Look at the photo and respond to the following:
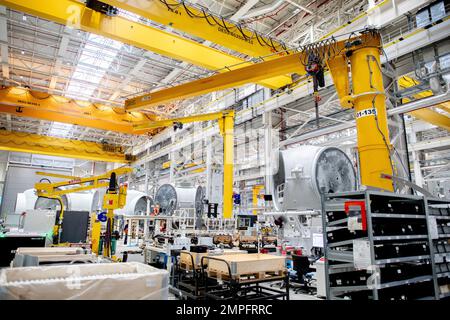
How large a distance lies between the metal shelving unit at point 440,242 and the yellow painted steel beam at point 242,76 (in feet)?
9.07

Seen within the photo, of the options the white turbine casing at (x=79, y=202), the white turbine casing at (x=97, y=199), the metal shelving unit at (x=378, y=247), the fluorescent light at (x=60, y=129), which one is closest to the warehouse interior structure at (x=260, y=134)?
the metal shelving unit at (x=378, y=247)

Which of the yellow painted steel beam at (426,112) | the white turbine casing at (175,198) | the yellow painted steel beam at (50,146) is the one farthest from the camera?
the yellow painted steel beam at (50,146)

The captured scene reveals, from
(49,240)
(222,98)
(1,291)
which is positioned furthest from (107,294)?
(222,98)

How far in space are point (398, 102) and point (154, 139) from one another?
1372 centimetres

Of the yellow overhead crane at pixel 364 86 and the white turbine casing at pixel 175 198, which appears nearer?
the yellow overhead crane at pixel 364 86

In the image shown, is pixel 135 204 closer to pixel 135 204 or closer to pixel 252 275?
pixel 135 204

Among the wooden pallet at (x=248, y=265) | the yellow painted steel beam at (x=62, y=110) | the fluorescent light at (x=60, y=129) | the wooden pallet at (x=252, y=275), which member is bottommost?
the wooden pallet at (x=252, y=275)

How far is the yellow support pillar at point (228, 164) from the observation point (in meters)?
9.43

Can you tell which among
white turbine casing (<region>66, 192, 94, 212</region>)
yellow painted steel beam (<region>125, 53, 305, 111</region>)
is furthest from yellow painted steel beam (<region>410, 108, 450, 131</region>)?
white turbine casing (<region>66, 192, 94, 212</region>)

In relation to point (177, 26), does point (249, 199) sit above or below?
below

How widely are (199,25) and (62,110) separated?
26.5 ft

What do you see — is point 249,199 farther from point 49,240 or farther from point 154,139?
point 49,240

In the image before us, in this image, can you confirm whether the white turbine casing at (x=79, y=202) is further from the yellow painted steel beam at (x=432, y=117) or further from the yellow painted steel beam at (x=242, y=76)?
the yellow painted steel beam at (x=432, y=117)

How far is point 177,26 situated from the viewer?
6.48 m
